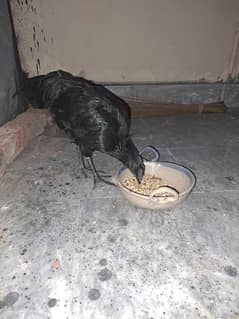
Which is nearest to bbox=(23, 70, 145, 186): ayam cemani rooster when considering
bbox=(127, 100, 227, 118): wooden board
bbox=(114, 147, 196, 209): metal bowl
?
bbox=(114, 147, 196, 209): metal bowl

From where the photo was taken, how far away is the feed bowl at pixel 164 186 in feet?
5.64

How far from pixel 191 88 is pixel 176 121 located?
→ 2.04 feet

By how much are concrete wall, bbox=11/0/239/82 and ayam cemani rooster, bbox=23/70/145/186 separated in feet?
3.62

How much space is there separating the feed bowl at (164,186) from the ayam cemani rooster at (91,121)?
16 cm

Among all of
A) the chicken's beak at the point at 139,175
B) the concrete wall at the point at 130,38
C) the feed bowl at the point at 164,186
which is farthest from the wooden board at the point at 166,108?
the chicken's beak at the point at 139,175

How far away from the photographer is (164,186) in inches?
72.4

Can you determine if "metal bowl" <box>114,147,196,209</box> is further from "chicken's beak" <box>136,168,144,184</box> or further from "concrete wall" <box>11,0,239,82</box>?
"concrete wall" <box>11,0,239,82</box>

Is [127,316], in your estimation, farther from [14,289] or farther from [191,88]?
[191,88]

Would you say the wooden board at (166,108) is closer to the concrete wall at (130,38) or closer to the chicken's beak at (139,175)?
the concrete wall at (130,38)

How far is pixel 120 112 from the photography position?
7.27 feet

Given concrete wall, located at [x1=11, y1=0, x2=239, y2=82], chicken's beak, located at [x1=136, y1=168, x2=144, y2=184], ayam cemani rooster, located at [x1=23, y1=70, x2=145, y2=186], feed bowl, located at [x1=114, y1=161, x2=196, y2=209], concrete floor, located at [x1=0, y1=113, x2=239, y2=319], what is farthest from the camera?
concrete wall, located at [x1=11, y1=0, x2=239, y2=82]

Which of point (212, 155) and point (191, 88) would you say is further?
point (191, 88)

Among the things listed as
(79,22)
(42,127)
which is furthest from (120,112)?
(79,22)

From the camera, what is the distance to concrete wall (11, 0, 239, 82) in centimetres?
322
